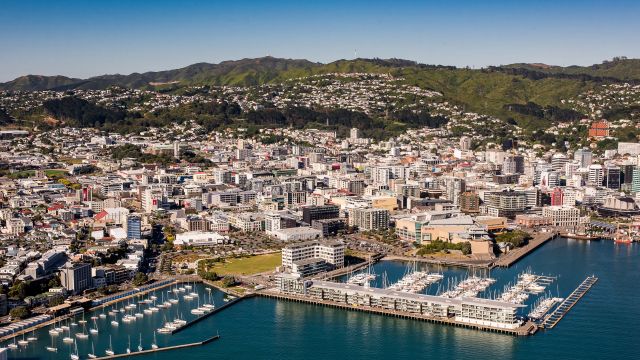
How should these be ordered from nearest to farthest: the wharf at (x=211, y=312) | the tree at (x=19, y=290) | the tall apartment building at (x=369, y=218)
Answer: the wharf at (x=211, y=312) < the tree at (x=19, y=290) < the tall apartment building at (x=369, y=218)

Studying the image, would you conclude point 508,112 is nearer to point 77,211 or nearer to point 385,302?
point 77,211

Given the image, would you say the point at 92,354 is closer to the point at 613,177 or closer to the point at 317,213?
the point at 317,213

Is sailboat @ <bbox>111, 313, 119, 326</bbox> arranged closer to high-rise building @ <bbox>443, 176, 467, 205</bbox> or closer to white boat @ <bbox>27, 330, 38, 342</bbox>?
white boat @ <bbox>27, 330, 38, 342</bbox>


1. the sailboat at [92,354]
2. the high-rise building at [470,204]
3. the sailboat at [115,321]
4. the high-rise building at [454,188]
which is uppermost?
the high-rise building at [454,188]

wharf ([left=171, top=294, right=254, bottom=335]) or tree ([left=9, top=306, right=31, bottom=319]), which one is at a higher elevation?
tree ([left=9, top=306, right=31, bottom=319])

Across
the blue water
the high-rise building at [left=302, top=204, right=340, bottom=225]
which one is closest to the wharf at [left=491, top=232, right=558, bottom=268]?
the blue water

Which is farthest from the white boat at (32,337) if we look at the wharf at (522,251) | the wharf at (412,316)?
the wharf at (522,251)

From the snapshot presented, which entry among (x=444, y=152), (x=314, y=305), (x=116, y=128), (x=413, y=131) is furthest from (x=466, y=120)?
(x=314, y=305)

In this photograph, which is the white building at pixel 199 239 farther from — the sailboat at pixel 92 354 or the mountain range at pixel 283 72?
the mountain range at pixel 283 72
